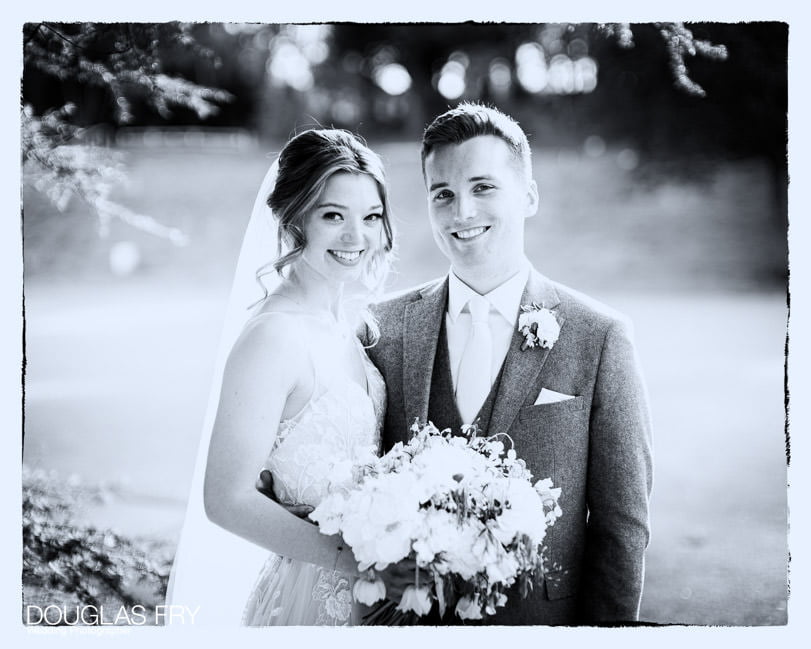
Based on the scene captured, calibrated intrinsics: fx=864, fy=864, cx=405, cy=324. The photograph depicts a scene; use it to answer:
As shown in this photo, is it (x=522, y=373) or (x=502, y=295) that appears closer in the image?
(x=522, y=373)

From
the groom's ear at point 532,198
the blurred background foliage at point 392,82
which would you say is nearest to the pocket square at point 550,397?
the groom's ear at point 532,198

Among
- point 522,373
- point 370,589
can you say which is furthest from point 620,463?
point 370,589

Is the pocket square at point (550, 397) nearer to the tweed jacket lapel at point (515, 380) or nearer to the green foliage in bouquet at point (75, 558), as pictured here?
the tweed jacket lapel at point (515, 380)

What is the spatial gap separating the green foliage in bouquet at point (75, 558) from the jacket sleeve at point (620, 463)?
1.99 metres

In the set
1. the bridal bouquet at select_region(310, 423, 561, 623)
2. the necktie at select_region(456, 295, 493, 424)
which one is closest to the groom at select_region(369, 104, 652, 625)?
the necktie at select_region(456, 295, 493, 424)

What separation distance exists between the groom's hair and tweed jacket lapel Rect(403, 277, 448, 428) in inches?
21.6

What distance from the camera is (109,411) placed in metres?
3.97

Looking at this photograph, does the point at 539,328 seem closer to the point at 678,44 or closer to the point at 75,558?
the point at 678,44

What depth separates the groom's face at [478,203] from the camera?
3.59m

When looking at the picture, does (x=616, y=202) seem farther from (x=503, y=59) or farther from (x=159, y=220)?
(x=159, y=220)

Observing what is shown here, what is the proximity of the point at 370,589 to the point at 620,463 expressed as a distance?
1.11 meters

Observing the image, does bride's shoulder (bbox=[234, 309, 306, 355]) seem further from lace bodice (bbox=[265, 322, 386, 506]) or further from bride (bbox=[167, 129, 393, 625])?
lace bodice (bbox=[265, 322, 386, 506])

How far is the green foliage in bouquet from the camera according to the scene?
3.91 meters

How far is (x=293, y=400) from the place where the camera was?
3281 mm
